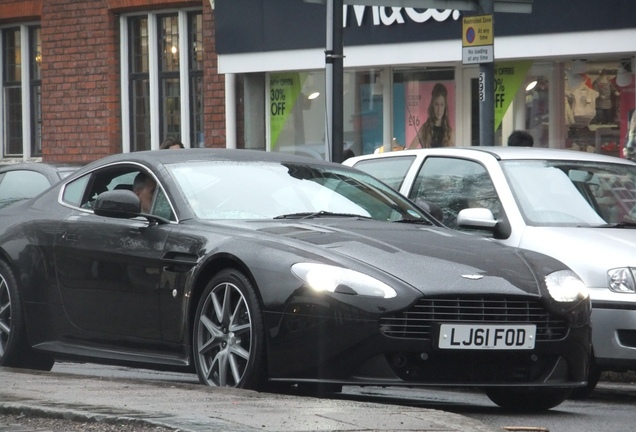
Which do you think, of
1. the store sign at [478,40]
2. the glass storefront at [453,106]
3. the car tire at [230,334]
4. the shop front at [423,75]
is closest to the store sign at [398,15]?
the shop front at [423,75]

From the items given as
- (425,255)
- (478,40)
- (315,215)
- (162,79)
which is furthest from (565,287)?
(162,79)

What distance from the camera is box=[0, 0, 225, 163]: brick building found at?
897 inches

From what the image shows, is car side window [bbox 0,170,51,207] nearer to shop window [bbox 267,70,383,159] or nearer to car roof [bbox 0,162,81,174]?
car roof [bbox 0,162,81,174]

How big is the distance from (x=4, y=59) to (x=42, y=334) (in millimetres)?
17418

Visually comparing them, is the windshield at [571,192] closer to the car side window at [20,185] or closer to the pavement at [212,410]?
the pavement at [212,410]

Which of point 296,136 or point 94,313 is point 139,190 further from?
point 296,136

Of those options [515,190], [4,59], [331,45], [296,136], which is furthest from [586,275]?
[4,59]

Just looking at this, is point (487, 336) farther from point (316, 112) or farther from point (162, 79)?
point (162, 79)

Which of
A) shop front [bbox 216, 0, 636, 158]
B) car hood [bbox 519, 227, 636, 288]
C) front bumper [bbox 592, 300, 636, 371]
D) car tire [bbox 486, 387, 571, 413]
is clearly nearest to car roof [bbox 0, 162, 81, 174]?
car hood [bbox 519, 227, 636, 288]

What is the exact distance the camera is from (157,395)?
715 cm

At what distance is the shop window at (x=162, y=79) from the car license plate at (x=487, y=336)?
15.5 metres

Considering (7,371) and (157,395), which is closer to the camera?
(157,395)

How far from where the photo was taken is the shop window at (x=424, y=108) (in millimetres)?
20000

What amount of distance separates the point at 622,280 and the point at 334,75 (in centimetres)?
601
